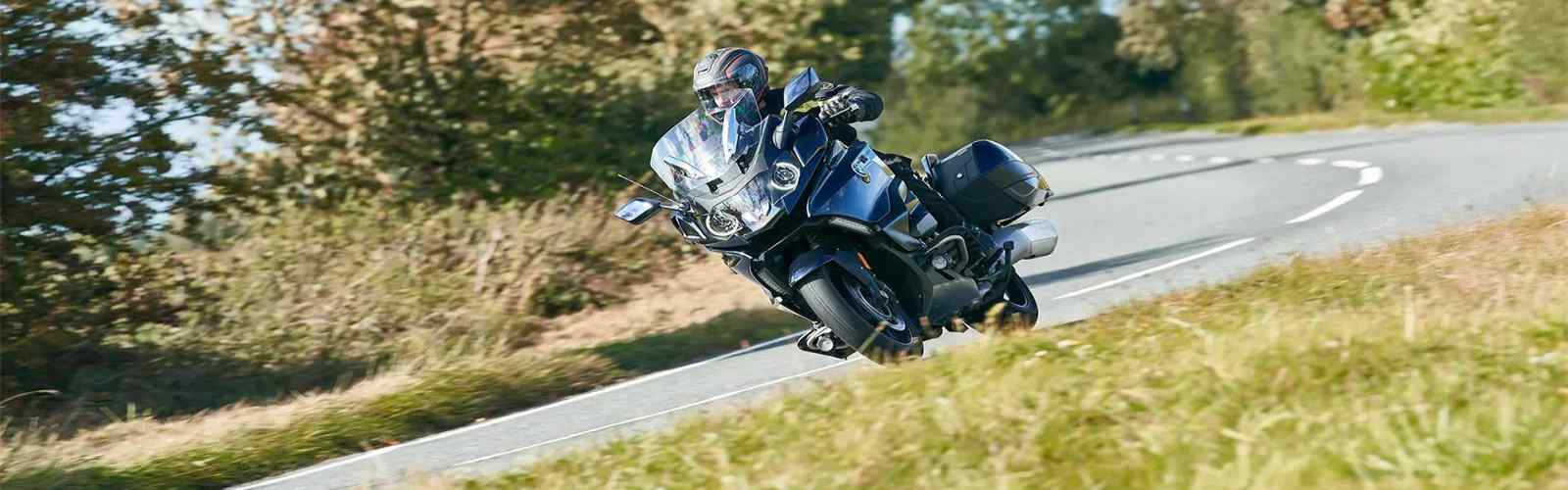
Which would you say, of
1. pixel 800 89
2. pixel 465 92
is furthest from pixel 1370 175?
pixel 800 89

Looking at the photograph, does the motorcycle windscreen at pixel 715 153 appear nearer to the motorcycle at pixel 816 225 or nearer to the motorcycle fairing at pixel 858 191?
the motorcycle at pixel 816 225

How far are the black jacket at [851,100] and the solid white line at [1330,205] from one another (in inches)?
278

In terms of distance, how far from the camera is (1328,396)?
506 centimetres

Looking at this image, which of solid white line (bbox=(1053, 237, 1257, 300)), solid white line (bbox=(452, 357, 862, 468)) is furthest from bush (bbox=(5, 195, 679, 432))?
solid white line (bbox=(1053, 237, 1257, 300))

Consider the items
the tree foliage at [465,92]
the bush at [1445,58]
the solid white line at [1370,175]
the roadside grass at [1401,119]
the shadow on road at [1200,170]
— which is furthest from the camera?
the bush at [1445,58]

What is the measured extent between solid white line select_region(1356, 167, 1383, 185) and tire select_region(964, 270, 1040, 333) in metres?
9.39

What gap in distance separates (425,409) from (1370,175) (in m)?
11.8

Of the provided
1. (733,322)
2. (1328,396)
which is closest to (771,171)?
(1328,396)

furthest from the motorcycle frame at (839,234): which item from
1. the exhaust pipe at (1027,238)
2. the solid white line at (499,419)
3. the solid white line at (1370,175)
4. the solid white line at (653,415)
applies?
the solid white line at (1370,175)

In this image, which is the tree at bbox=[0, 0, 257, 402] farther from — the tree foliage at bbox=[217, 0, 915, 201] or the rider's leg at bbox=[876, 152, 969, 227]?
the rider's leg at bbox=[876, 152, 969, 227]

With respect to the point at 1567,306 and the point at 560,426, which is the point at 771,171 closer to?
the point at 560,426

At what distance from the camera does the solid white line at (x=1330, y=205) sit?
1439 centimetres

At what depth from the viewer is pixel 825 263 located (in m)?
7.50

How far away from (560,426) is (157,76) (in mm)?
6295
